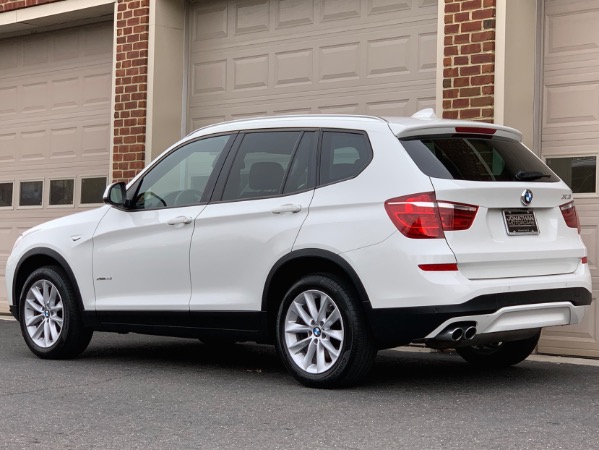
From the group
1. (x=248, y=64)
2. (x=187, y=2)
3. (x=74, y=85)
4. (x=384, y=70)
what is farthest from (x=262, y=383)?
(x=74, y=85)

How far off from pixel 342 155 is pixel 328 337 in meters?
1.17

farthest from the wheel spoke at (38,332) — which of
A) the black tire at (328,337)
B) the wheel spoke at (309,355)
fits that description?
the wheel spoke at (309,355)

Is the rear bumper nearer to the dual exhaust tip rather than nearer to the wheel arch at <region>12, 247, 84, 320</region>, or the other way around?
the dual exhaust tip

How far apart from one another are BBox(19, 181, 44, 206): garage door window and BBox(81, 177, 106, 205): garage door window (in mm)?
851

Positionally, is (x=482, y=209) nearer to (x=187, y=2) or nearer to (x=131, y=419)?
(x=131, y=419)

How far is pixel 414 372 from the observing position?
7793 mm

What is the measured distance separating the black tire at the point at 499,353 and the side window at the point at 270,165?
181 cm

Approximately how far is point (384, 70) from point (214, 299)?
3.82 metres

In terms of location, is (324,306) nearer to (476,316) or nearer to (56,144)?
(476,316)

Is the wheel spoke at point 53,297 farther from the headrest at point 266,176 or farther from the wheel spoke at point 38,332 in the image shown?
the headrest at point 266,176

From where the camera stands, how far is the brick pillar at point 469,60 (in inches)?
367

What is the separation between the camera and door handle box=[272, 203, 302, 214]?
22.9 feet

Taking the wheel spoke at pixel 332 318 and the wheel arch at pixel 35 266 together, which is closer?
the wheel spoke at pixel 332 318

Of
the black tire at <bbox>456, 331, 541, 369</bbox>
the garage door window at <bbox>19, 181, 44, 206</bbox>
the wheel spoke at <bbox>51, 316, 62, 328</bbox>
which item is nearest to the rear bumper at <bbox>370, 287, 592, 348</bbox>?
the black tire at <bbox>456, 331, 541, 369</bbox>
